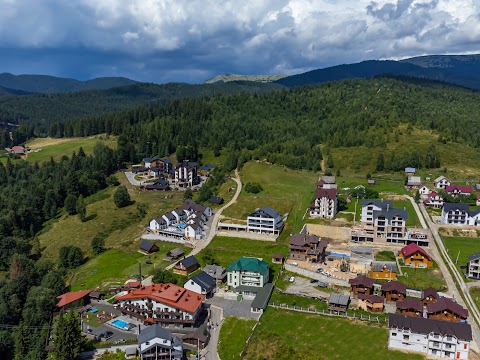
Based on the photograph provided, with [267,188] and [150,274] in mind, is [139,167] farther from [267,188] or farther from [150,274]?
[150,274]

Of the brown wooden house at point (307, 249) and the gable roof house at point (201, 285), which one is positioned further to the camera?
the brown wooden house at point (307, 249)

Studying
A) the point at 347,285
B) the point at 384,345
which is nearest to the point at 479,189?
the point at 347,285

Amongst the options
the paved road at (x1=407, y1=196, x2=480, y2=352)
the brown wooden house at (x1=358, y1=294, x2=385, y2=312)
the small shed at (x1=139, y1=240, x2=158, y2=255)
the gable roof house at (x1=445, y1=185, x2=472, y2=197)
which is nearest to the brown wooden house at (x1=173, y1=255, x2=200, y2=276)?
the small shed at (x1=139, y1=240, x2=158, y2=255)

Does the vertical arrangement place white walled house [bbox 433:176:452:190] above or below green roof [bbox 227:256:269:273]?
above

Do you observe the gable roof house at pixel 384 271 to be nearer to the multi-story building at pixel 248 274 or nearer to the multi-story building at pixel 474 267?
the multi-story building at pixel 474 267

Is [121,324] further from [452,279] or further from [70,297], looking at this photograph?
[452,279]

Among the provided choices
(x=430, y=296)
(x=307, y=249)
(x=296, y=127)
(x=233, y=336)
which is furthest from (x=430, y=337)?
(x=296, y=127)

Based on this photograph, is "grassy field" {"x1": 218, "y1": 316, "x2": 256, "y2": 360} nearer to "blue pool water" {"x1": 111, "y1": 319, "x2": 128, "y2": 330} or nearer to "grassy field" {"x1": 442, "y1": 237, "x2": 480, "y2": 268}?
"blue pool water" {"x1": 111, "y1": 319, "x2": 128, "y2": 330}

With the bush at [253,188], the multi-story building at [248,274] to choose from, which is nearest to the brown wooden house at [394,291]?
the multi-story building at [248,274]
